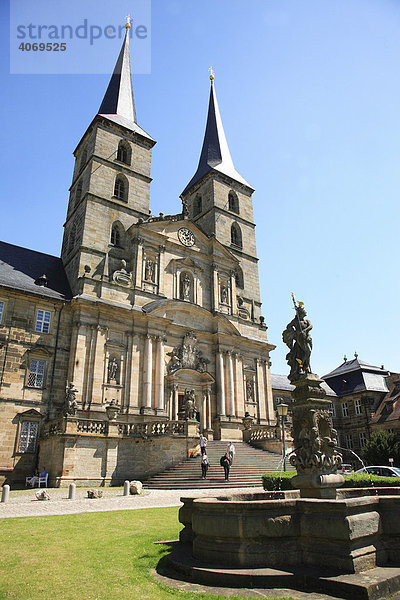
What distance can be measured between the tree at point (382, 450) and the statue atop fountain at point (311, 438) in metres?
31.3

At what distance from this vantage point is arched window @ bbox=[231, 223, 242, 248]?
133 ft

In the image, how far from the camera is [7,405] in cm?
2316

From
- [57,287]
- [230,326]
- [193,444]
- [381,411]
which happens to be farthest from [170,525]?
[381,411]

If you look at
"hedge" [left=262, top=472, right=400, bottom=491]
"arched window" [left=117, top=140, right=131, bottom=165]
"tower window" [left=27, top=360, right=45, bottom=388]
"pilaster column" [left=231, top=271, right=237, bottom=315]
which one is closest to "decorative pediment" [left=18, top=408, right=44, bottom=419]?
"tower window" [left=27, top=360, right=45, bottom=388]

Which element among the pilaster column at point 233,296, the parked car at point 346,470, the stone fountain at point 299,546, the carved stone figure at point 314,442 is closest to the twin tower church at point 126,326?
the pilaster column at point 233,296

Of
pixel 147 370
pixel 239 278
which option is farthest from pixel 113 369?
pixel 239 278

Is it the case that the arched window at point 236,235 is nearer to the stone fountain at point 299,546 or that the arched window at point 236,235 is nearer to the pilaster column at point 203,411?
the pilaster column at point 203,411

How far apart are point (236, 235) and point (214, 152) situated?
10.7 m

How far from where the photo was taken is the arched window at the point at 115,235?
31.9 meters

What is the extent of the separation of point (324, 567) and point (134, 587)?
2.66 meters

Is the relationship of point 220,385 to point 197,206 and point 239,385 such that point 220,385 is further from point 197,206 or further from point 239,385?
point 197,206

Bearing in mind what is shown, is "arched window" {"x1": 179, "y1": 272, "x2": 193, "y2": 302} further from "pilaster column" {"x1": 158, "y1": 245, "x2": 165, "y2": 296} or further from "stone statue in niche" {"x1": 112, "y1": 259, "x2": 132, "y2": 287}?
"stone statue in niche" {"x1": 112, "y1": 259, "x2": 132, "y2": 287}

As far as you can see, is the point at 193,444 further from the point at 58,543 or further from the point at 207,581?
the point at 207,581

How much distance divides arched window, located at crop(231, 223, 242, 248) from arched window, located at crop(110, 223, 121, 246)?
12.4 m
